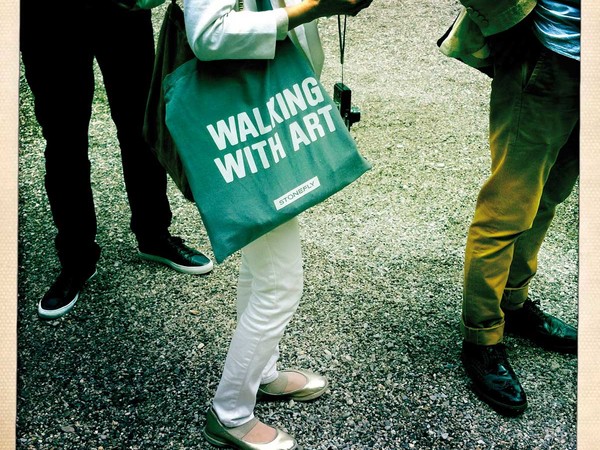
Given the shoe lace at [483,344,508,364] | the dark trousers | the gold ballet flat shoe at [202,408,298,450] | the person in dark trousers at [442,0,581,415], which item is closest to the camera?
the person in dark trousers at [442,0,581,415]

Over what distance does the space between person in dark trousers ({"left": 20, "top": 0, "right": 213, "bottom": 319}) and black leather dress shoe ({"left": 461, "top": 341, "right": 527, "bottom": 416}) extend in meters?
1.27

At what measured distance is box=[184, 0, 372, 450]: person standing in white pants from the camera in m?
1.66

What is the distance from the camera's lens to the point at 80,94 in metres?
2.69

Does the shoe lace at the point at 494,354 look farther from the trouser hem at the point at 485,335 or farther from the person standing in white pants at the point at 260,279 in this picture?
the person standing in white pants at the point at 260,279

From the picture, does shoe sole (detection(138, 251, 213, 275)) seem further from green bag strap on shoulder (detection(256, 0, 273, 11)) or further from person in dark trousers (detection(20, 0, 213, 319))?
green bag strap on shoulder (detection(256, 0, 273, 11))

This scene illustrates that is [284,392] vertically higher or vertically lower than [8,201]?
lower

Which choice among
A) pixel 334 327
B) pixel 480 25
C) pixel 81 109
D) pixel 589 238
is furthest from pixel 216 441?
pixel 480 25

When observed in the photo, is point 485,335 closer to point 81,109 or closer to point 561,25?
point 561,25

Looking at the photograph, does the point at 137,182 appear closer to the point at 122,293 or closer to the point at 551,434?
the point at 122,293

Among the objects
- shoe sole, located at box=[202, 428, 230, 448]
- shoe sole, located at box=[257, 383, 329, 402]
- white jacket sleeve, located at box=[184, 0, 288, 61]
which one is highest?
white jacket sleeve, located at box=[184, 0, 288, 61]

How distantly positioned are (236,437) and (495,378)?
97cm

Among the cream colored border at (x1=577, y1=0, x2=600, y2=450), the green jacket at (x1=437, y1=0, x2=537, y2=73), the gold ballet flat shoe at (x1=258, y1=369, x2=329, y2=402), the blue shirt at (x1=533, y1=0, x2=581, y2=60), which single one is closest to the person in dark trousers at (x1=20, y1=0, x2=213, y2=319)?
the gold ballet flat shoe at (x1=258, y1=369, x2=329, y2=402)

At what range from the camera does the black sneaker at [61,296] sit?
9.14 feet

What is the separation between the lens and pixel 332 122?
1890 millimetres
